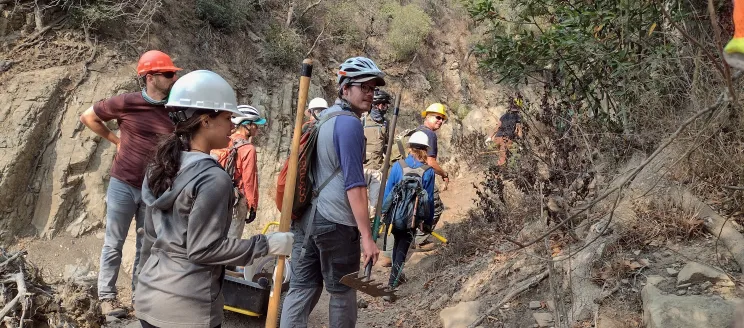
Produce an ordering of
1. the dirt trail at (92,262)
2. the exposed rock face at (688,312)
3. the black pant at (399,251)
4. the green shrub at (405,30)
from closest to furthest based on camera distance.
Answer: the exposed rock face at (688,312) < the dirt trail at (92,262) < the black pant at (399,251) < the green shrub at (405,30)

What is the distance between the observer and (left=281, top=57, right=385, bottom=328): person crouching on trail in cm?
344

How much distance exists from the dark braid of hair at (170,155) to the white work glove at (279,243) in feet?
1.58

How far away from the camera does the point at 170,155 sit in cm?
245

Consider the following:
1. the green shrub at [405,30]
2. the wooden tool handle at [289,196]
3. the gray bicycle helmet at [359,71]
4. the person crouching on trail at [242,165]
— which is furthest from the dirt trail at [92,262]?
the green shrub at [405,30]

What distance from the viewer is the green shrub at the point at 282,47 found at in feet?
38.1

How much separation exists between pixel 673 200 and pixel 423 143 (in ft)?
9.97

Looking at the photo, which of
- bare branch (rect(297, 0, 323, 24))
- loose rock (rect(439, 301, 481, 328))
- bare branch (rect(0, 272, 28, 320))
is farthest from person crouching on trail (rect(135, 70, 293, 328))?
bare branch (rect(297, 0, 323, 24))

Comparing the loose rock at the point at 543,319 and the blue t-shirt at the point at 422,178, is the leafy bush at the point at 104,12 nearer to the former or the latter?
the blue t-shirt at the point at 422,178

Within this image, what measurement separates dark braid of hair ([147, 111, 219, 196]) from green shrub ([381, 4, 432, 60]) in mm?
13534

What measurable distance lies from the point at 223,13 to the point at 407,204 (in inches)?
250

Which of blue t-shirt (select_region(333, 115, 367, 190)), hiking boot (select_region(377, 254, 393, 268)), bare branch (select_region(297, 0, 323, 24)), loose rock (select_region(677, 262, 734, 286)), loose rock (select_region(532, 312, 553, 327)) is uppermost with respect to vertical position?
bare branch (select_region(297, 0, 323, 24))

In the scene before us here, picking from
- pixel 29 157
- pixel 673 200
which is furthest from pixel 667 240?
pixel 29 157

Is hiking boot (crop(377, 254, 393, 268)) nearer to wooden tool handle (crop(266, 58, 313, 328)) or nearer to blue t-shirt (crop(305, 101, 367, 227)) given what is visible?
blue t-shirt (crop(305, 101, 367, 227))

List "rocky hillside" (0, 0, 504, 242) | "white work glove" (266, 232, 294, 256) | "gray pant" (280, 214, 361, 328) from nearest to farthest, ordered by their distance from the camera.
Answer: "white work glove" (266, 232, 294, 256), "gray pant" (280, 214, 361, 328), "rocky hillside" (0, 0, 504, 242)
